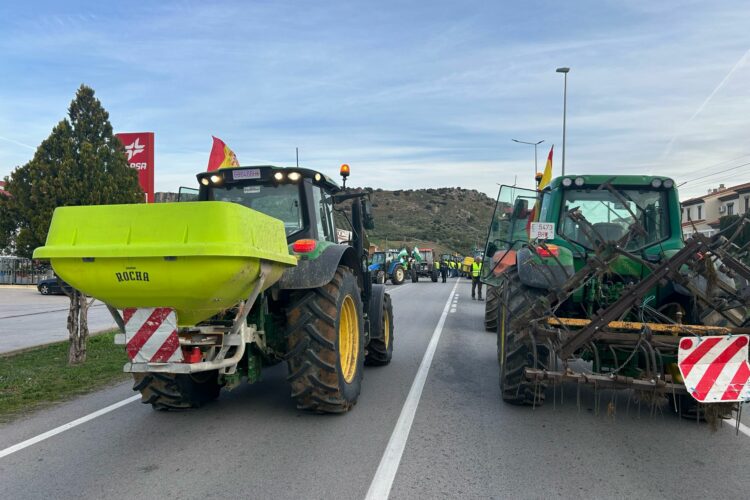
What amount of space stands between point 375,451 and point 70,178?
18.8ft

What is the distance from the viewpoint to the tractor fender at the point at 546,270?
5895mm

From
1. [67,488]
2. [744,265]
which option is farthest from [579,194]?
[67,488]

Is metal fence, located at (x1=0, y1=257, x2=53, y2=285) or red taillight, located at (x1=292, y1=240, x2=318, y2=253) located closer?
red taillight, located at (x1=292, y1=240, x2=318, y2=253)

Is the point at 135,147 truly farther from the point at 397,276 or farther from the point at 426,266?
the point at 426,266

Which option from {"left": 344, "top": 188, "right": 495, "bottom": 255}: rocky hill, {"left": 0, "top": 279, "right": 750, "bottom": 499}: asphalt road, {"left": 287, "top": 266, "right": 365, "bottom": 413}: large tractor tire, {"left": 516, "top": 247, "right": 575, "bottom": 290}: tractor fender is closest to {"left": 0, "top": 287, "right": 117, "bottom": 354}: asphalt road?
{"left": 0, "top": 279, "right": 750, "bottom": 499}: asphalt road

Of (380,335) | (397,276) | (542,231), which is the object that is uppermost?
(542,231)

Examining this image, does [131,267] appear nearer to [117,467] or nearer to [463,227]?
[117,467]

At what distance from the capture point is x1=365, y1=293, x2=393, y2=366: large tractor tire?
25.4 feet

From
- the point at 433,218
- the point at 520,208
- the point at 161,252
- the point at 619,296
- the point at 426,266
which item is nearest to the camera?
the point at 161,252

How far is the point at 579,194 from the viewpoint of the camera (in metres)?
7.09

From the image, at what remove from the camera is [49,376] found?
781cm

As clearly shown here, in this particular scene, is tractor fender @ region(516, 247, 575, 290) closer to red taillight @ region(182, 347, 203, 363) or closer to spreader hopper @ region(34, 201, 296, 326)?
spreader hopper @ region(34, 201, 296, 326)

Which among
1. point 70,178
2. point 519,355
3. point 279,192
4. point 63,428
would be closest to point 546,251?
point 519,355

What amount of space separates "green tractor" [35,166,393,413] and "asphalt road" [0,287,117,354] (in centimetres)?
706
